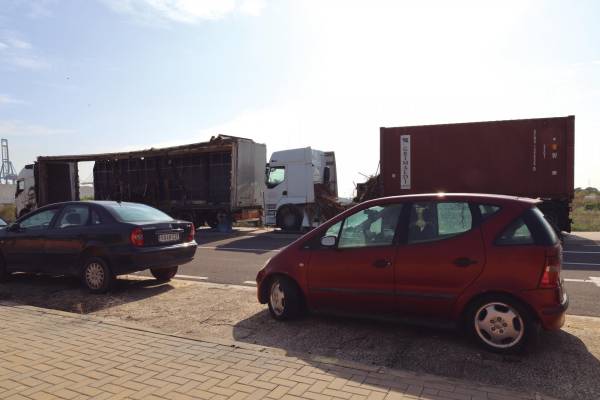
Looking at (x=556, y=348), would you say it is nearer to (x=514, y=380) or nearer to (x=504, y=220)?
(x=514, y=380)

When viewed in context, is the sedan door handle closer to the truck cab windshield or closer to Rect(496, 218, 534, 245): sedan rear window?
Rect(496, 218, 534, 245): sedan rear window

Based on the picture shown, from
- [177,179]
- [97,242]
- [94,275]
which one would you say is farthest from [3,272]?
[177,179]

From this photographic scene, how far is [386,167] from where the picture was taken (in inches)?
602

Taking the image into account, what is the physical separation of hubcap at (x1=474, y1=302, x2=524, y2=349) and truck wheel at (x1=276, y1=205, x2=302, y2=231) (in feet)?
43.0

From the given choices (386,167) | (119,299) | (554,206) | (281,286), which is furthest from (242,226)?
(281,286)

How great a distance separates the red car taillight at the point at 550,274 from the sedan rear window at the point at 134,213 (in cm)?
578

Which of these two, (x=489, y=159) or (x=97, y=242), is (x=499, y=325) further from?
(x=489, y=159)

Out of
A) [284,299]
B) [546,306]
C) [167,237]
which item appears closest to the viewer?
[546,306]

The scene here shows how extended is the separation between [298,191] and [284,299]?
11930 millimetres

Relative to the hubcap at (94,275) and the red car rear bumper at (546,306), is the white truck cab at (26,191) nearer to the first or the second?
the hubcap at (94,275)

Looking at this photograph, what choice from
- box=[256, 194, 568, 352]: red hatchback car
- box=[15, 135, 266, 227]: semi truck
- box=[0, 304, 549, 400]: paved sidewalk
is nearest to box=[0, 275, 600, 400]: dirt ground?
box=[256, 194, 568, 352]: red hatchback car

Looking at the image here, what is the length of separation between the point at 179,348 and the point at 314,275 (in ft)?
5.34

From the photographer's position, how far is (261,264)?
1027cm

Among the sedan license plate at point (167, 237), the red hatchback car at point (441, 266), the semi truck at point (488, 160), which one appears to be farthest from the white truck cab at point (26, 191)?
the red hatchback car at point (441, 266)
